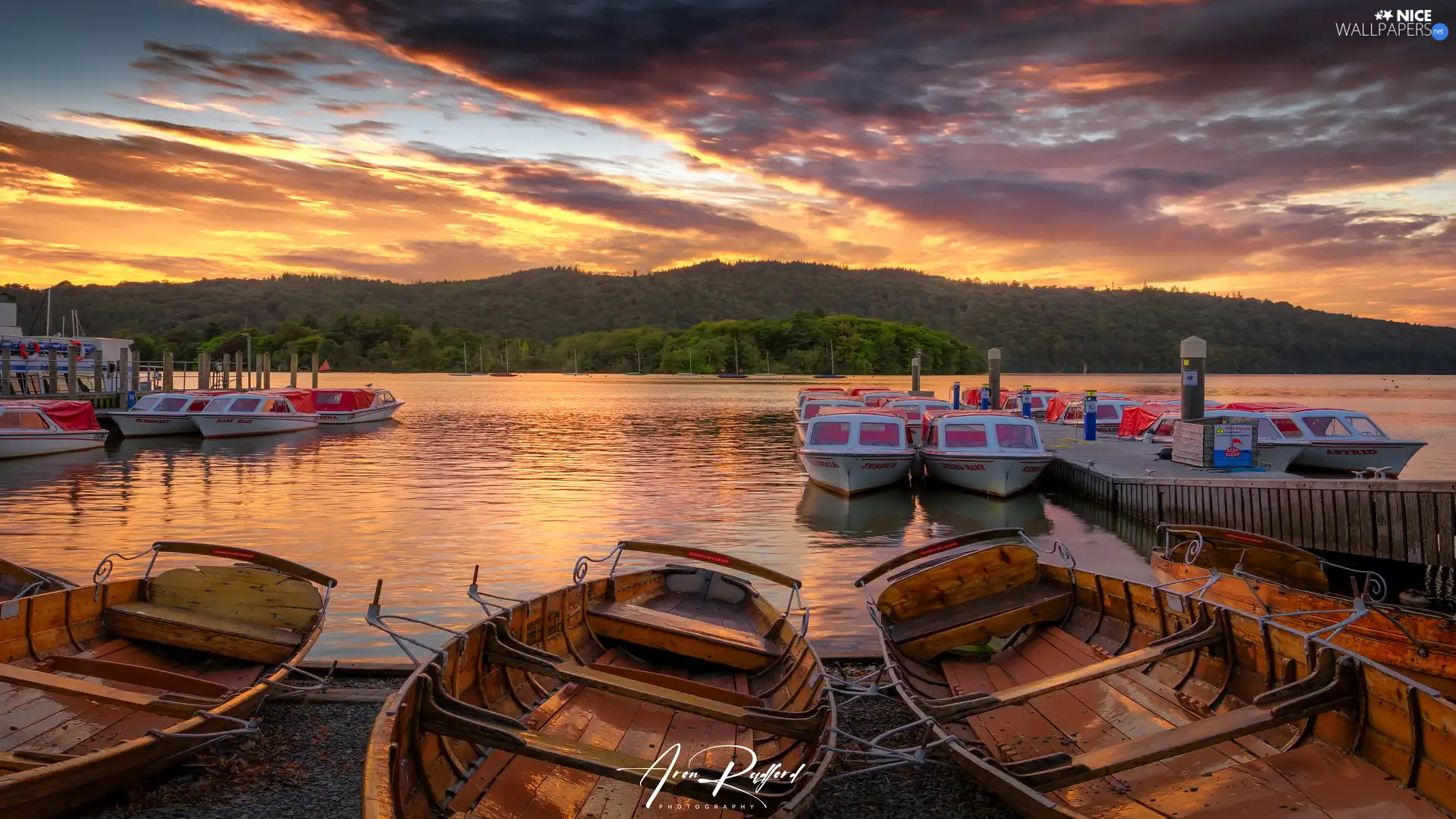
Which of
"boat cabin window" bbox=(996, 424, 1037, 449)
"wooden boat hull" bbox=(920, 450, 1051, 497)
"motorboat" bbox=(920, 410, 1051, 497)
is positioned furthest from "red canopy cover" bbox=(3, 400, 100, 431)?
"boat cabin window" bbox=(996, 424, 1037, 449)

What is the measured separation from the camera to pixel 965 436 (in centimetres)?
3044

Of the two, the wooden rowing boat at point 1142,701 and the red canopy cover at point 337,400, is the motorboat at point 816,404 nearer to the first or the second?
the wooden rowing boat at point 1142,701

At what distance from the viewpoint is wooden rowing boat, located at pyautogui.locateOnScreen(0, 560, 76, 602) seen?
34.6 ft

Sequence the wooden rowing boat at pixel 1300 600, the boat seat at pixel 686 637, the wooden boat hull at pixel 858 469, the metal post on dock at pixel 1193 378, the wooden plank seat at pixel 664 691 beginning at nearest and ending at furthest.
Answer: the wooden plank seat at pixel 664 691 → the wooden rowing boat at pixel 1300 600 → the boat seat at pixel 686 637 → the metal post on dock at pixel 1193 378 → the wooden boat hull at pixel 858 469

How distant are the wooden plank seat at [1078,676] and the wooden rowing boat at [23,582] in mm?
9181

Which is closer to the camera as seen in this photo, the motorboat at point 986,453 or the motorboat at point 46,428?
the motorboat at point 986,453

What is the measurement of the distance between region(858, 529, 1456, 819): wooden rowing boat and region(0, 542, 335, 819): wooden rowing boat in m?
5.80

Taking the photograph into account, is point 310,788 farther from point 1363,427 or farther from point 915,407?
point 915,407

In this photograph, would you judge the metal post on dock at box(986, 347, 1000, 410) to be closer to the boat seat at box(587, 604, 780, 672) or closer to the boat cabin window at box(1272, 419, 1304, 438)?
the boat cabin window at box(1272, 419, 1304, 438)

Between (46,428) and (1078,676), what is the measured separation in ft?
147

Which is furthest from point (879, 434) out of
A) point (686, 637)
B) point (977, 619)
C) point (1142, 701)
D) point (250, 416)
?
point (250, 416)

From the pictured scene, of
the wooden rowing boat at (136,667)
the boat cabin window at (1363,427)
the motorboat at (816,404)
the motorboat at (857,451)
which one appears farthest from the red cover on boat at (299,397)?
the boat cabin window at (1363,427)

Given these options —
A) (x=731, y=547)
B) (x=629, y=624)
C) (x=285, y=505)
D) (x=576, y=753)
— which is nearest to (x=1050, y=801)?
(x=576, y=753)

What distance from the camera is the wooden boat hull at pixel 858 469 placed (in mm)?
28984
